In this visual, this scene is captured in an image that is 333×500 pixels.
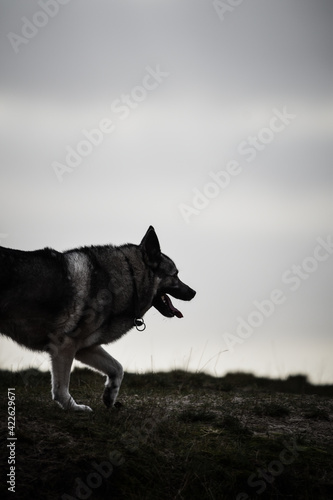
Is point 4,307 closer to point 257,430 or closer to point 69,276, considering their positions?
point 69,276

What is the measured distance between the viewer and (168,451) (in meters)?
5.94

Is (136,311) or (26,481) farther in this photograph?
(136,311)

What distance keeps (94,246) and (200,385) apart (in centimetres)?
379

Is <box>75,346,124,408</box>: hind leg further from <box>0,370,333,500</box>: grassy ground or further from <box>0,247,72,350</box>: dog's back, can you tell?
<box>0,247,72,350</box>: dog's back

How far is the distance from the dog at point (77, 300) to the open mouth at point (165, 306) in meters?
0.16

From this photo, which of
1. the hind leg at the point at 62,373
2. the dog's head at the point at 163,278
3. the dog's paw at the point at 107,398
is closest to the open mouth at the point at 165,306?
the dog's head at the point at 163,278

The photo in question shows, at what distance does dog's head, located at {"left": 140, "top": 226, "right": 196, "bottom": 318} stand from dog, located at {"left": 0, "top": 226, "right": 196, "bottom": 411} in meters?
0.01

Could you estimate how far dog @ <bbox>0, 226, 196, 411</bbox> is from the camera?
22.7 feet

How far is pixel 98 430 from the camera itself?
604 centimetres

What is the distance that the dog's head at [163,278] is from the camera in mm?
8344

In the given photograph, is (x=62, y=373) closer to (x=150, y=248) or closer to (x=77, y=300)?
(x=77, y=300)

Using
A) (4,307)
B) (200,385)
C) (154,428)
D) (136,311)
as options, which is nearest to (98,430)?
(154,428)

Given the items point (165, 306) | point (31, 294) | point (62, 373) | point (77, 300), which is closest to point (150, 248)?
point (165, 306)

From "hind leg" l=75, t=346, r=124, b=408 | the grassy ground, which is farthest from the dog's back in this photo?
the grassy ground
